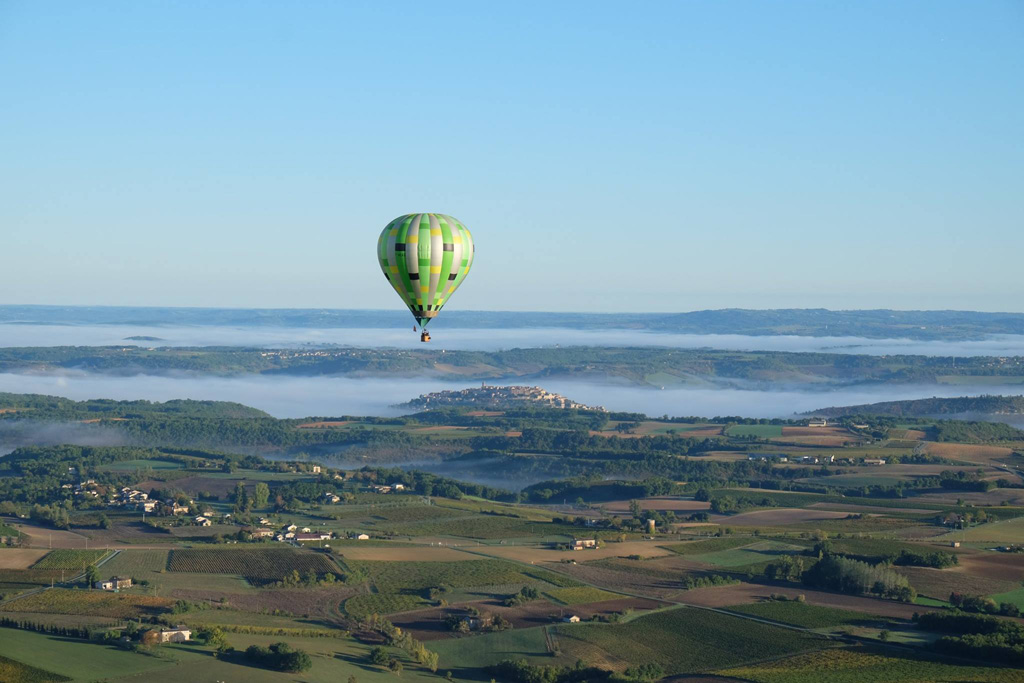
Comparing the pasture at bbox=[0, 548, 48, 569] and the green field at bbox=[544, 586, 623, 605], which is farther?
the pasture at bbox=[0, 548, 48, 569]

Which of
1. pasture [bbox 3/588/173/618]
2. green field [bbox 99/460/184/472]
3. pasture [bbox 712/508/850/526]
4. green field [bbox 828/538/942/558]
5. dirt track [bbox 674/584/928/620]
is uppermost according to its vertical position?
green field [bbox 828/538/942/558]

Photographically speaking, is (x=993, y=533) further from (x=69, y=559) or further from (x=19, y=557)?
(x=19, y=557)

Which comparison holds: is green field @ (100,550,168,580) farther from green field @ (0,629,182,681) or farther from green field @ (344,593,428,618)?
green field @ (0,629,182,681)

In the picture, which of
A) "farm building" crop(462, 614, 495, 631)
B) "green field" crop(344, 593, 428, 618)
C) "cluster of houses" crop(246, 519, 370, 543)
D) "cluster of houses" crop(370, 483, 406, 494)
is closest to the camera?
"farm building" crop(462, 614, 495, 631)

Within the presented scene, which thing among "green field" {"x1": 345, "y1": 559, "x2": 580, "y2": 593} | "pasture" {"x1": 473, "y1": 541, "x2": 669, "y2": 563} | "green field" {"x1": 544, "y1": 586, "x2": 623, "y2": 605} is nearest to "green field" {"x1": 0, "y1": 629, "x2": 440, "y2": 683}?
"green field" {"x1": 544, "y1": 586, "x2": 623, "y2": 605}

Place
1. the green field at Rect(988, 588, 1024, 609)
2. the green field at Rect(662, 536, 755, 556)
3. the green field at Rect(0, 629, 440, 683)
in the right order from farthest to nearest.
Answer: the green field at Rect(662, 536, 755, 556), the green field at Rect(988, 588, 1024, 609), the green field at Rect(0, 629, 440, 683)

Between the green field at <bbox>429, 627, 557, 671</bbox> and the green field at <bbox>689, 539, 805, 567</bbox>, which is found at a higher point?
the green field at <bbox>689, 539, 805, 567</bbox>
